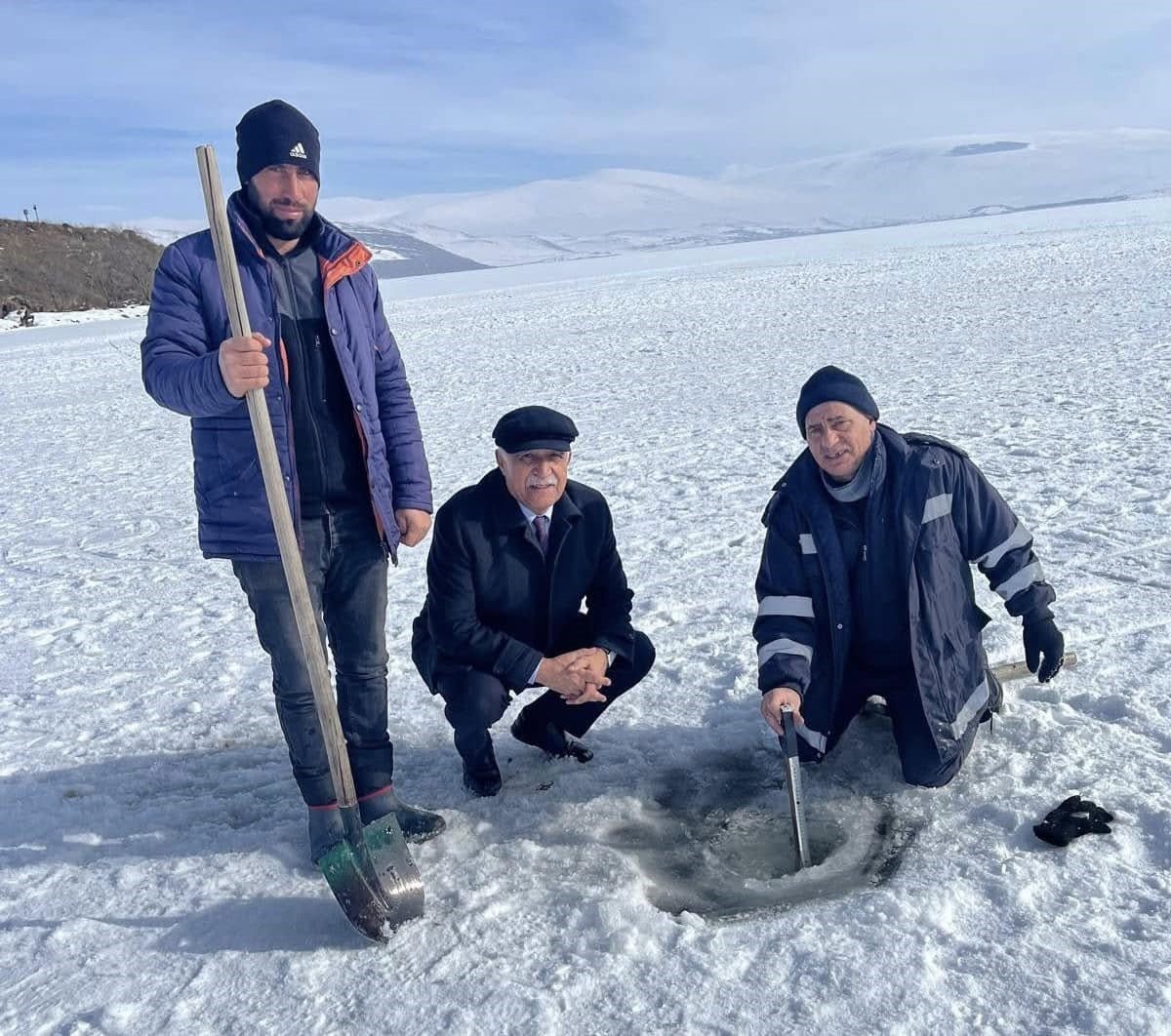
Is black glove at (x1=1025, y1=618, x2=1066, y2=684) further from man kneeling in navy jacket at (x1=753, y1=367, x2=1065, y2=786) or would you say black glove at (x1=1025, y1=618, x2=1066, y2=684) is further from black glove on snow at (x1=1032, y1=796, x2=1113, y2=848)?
black glove on snow at (x1=1032, y1=796, x2=1113, y2=848)

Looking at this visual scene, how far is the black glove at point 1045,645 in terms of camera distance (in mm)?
3072

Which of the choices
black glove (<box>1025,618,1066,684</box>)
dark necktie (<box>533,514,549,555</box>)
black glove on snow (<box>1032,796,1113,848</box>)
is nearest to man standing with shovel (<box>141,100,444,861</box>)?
dark necktie (<box>533,514,549,555</box>)

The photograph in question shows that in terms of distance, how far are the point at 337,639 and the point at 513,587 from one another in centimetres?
57

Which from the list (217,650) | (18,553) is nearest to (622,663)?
(217,650)

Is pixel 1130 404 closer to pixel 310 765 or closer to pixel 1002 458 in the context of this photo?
pixel 1002 458

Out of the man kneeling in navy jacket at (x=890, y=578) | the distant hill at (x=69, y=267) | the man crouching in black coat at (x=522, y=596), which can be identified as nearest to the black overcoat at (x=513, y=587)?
the man crouching in black coat at (x=522, y=596)

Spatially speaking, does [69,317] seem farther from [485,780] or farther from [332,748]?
[332,748]

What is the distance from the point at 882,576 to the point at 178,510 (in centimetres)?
617

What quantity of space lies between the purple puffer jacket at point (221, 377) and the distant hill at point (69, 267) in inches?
1808

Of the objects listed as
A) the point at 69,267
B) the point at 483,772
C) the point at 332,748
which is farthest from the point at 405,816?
the point at 69,267

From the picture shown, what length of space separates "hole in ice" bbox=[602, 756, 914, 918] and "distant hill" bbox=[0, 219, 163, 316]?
4625 centimetres

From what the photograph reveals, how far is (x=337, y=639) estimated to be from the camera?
307 cm

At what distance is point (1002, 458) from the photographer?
6945 mm

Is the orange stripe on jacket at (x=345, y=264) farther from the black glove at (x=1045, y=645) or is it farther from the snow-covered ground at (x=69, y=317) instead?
the snow-covered ground at (x=69, y=317)
